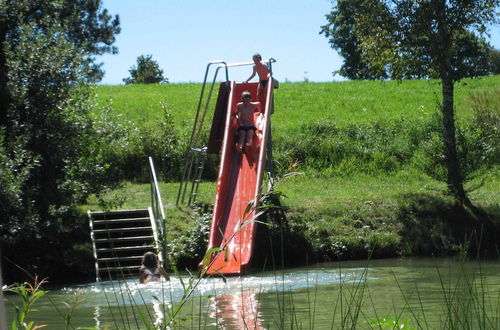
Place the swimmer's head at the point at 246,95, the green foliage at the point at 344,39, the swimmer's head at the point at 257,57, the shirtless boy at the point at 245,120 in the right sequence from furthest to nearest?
the green foliage at the point at 344,39
the swimmer's head at the point at 257,57
the swimmer's head at the point at 246,95
the shirtless boy at the point at 245,120

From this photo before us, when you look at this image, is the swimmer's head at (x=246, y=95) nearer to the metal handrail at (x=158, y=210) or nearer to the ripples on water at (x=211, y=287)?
the metal handrail at (x=158, y=210)

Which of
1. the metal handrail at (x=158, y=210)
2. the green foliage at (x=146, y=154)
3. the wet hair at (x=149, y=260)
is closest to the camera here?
the wet hair at (x=149, y=260)

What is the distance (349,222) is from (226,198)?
3256 mm

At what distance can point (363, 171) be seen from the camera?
27438mm

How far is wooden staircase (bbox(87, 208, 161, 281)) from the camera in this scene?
1808 centimetres

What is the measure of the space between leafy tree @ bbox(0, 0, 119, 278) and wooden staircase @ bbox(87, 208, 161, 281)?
0.57 meters

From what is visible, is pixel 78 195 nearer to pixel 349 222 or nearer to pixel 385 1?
pixel 349 222

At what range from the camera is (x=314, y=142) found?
28.9 metres

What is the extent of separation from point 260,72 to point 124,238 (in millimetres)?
5389

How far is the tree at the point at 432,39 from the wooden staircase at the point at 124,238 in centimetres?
728


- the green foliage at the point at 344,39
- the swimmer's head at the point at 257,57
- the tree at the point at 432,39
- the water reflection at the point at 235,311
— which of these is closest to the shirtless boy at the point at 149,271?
the water reflection at the point at 235,311

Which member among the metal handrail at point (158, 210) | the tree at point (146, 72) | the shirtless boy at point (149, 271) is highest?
the tree at point (146, 72)

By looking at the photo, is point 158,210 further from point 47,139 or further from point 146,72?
point 146,72

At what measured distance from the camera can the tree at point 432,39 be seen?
22.2m
